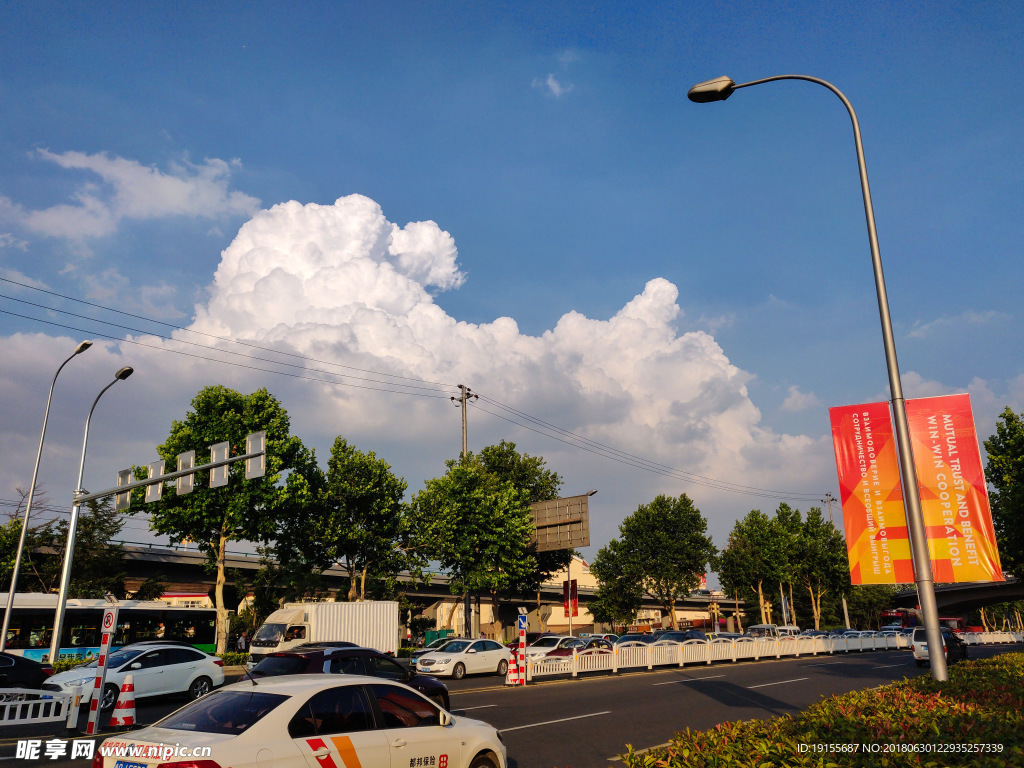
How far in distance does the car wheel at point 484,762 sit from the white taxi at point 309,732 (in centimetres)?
1

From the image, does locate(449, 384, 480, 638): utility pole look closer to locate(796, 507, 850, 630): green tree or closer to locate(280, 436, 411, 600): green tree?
locate(280, 436, 411, 600): green tree

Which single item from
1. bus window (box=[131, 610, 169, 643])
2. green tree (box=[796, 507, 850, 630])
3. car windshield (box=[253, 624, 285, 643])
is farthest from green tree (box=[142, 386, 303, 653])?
green tree (box=[796, 507, 850, 630])

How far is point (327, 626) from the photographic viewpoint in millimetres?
29609

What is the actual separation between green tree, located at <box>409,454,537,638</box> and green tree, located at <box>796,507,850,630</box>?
37.3 metres

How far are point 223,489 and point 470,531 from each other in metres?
15.4

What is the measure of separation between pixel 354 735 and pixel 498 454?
171 ft

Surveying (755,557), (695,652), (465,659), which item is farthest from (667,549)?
(465,659)

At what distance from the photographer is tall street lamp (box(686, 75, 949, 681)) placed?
911 cm

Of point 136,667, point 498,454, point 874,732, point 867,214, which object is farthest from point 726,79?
point 498,454

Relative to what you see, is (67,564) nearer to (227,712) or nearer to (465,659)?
(465,659)

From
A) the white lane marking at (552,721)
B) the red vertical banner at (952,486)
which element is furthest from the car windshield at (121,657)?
the red vertical banner at (952,486)

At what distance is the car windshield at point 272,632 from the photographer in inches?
1098

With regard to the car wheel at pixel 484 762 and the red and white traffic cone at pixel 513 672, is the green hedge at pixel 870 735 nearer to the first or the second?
the car wheel at pixel 484 762
